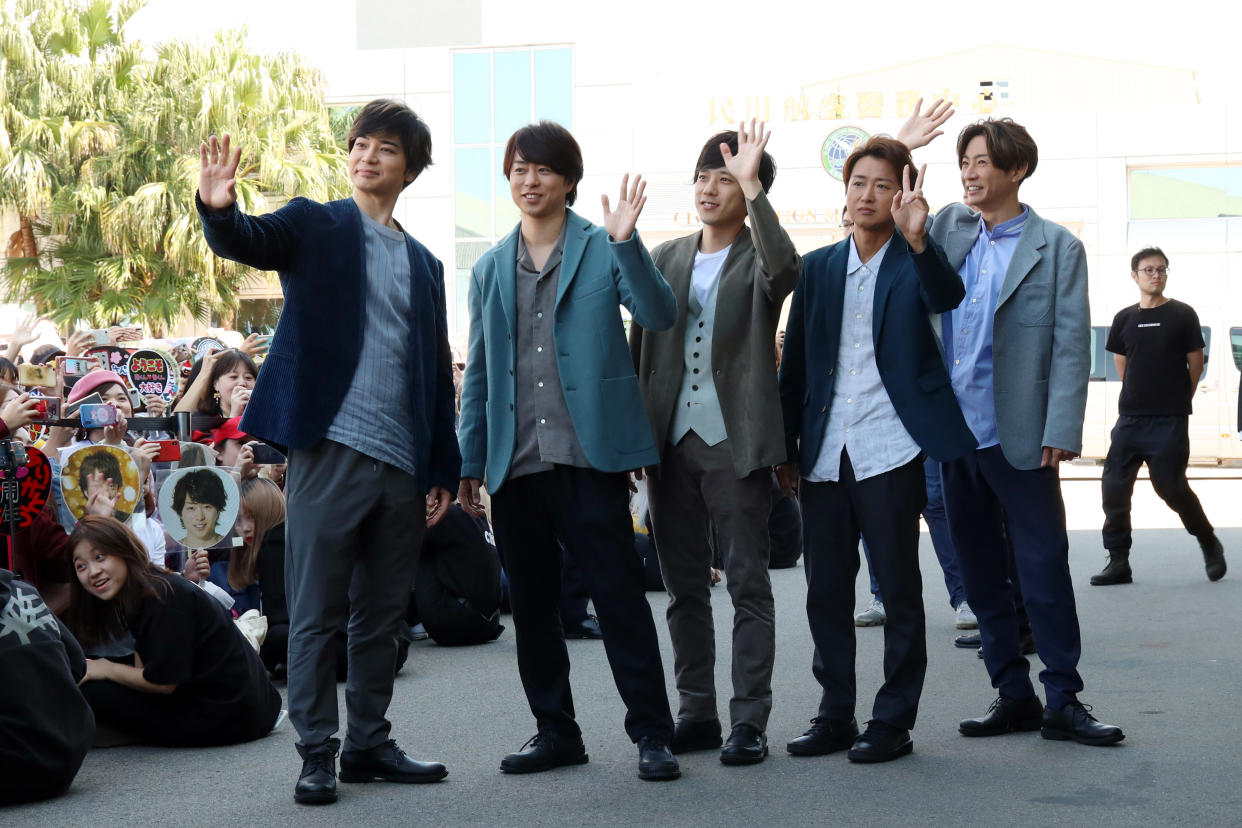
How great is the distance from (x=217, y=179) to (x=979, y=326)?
2574 mm

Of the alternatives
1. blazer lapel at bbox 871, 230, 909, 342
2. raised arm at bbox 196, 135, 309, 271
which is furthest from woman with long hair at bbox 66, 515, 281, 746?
blazer lapel at bbox 871, 230, 909, 342

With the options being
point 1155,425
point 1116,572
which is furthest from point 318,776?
point 1155,425

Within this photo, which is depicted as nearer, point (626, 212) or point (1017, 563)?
point (626, 212)

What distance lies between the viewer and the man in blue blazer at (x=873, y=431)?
4625mm

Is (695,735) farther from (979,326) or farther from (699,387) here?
(979,326)

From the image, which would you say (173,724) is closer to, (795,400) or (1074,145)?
(795,400)

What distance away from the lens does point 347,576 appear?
171 inches

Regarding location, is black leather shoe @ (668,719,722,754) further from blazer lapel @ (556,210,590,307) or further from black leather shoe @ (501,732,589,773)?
blazer lapel @ (556,210,590,307)

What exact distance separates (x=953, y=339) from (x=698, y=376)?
98cm

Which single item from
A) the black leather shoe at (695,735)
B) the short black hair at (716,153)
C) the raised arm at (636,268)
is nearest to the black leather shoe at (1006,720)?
the black leather shoe at (695,735)

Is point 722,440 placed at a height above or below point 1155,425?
above

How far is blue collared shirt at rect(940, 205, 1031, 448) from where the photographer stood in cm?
496

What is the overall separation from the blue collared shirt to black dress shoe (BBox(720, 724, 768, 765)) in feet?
4.07

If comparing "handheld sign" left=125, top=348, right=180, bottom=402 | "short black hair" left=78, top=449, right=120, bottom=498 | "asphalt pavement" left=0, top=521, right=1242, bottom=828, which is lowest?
"asphalt pavement" left=0, top=521, right=1242, bottom=828
